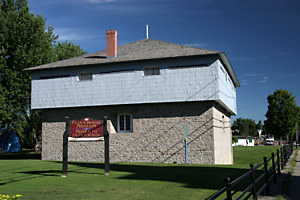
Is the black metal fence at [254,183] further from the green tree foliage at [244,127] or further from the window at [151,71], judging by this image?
the green tree foliage at [244,127]

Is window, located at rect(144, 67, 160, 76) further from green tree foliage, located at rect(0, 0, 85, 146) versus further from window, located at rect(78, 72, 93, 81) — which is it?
green tree foliage, located at rect(0, 0, 85, 146)

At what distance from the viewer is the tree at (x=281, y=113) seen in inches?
2544

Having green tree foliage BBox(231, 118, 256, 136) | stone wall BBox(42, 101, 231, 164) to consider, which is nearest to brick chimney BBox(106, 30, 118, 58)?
stone wall BBox(42, 101, 231, 164)

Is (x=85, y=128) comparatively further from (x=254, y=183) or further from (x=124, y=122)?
(x=124, y=122)

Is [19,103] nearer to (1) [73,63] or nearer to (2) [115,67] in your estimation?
(1) [73,63]

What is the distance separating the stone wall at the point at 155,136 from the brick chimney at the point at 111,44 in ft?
12.8

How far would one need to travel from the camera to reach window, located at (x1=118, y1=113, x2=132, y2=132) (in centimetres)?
2188

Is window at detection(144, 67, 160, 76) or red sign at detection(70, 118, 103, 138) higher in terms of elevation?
window at detection(144, 67, 160, 76)

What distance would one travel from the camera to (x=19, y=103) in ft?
108

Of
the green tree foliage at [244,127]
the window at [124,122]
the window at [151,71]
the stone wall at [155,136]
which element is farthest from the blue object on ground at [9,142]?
the green tree foliage at [244,127]

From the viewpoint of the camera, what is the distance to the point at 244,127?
349ft

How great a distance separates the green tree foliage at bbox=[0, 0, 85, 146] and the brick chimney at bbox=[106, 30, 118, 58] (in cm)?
1251

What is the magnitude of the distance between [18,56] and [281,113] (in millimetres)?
53061

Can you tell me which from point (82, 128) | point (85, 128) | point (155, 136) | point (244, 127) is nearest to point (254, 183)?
point (85, 128)
